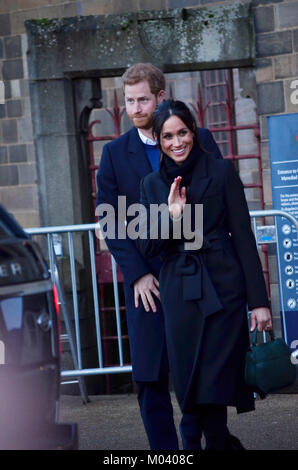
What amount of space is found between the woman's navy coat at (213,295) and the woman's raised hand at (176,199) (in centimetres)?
10

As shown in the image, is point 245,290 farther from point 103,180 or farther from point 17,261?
point 17,261

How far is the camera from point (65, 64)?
8531mm

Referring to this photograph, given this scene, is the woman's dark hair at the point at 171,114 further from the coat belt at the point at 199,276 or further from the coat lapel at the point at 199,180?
the coat belt at the point at 199,276

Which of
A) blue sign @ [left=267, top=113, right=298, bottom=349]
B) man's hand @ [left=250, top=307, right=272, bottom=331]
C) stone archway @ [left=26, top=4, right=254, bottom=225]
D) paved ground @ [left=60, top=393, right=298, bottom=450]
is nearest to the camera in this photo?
man's hand @ [left=250, top=307, right=272, bottom=331]

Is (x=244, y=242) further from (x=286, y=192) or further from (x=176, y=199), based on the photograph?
(x=286, y=192)

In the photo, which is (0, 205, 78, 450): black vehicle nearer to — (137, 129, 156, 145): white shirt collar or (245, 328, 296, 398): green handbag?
(245, 328, 296, 398): green handbag

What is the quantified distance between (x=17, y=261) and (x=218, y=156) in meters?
1.76

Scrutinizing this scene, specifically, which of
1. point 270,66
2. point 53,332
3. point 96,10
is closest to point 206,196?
point 53,332

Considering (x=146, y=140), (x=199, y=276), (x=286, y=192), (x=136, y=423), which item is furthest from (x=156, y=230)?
(x=286, y=192)

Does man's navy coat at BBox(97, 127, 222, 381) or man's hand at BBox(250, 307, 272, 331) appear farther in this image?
man's navy coat at BBox(97, 127, 222, 381)

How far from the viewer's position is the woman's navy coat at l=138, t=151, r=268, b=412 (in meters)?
4.39

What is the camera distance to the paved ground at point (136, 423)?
5.82 m

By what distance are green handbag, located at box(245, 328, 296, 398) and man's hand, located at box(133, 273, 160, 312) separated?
2.01ft

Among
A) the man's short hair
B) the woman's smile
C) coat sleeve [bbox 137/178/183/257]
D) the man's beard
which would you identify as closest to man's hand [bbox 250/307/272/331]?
coat sleeve [bbox 137/178/183/257]
